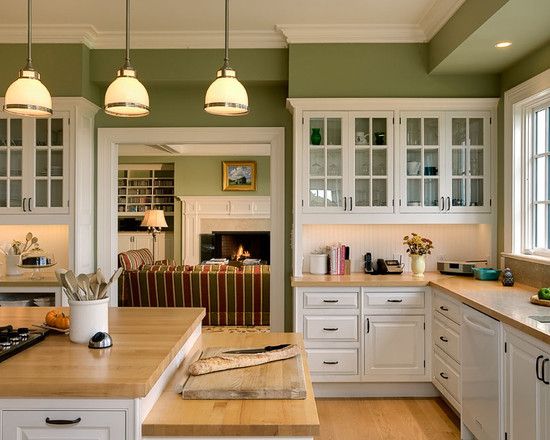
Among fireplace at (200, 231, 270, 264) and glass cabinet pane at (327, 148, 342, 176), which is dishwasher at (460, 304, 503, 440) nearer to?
glass cabinet pane at (327, 148, 342, 176)

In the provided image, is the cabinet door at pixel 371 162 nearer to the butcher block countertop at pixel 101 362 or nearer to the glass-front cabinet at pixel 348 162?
the glass-front cabinet at pixel 348 162

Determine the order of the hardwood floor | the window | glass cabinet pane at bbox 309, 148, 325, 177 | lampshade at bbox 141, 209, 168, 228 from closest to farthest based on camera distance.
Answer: the hardwood floor, the window, glass cabinet pane at bbox 309, 148, 325, 177, lampshade at bbox 141, 209, 168, 228

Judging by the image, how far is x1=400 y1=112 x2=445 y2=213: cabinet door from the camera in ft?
14.0

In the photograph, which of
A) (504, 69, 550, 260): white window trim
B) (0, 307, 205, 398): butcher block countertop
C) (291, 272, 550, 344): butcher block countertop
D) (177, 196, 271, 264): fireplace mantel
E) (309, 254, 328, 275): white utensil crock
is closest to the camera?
(0, 307, 205, 398): butcher block countertop

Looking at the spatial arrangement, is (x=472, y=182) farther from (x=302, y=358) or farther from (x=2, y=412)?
(x=2, y=412)

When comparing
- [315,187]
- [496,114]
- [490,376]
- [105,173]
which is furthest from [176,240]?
[490,376]

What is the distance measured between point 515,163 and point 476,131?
475 millimetres

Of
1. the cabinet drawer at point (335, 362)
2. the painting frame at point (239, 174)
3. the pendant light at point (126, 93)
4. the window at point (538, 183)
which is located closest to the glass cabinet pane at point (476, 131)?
the window at point (538, 183)

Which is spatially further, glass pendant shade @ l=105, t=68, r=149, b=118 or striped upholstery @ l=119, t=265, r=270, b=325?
striped upholstery @ l=119, t=265, r=270, b=325

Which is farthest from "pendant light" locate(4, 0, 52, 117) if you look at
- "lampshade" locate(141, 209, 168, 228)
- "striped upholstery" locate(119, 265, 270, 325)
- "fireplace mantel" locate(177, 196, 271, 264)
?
"fireplace mantel" locate(177, 196, 271, 264)

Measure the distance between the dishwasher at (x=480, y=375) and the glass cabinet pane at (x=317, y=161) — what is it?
163 cm

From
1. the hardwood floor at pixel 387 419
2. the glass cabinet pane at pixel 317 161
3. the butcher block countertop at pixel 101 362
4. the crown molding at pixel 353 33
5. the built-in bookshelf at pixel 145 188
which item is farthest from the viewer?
the built-in bookshelf at pixel 145 188

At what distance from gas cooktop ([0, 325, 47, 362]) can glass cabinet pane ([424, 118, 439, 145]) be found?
A: 3.32m

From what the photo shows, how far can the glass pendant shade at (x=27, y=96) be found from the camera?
91.6 inches
